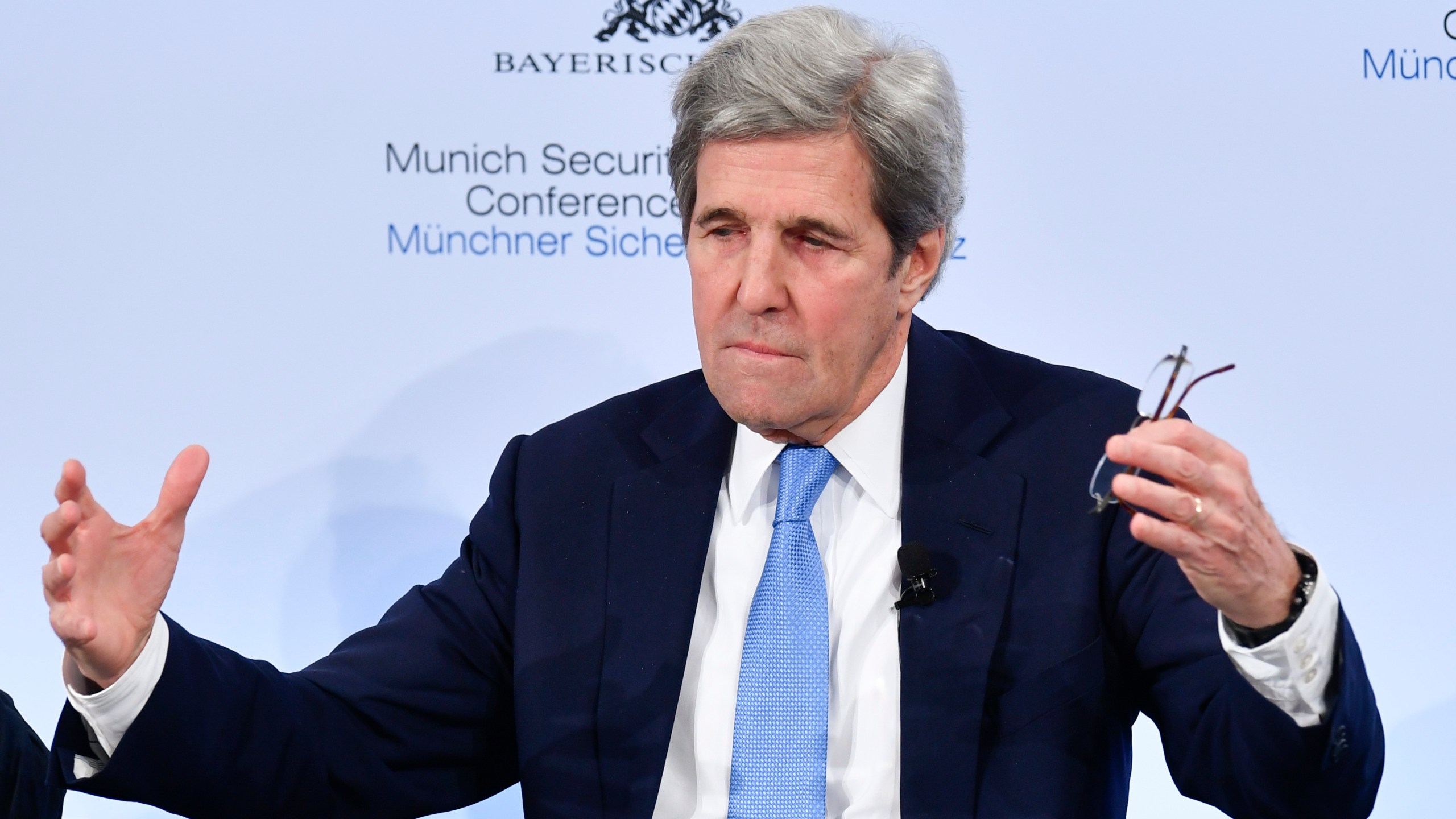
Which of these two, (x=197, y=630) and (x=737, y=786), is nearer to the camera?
(x=737, y=786)

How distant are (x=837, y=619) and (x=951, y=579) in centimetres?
17

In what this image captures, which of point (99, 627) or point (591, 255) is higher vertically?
point (591, 255)

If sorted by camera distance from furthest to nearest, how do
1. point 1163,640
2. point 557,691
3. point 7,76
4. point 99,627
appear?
point 7,76, point 557,691, point 1163,640, point 99,627

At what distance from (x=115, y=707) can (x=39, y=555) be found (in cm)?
122

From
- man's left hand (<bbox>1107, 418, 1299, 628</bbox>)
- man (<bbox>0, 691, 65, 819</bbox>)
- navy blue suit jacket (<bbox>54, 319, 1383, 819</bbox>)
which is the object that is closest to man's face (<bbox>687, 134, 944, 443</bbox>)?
navy blue suit jacket (<bbox>54, 319, 1383, 819</bbox>)

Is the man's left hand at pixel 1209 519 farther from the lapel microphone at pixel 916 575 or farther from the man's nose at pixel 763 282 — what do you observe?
the man's nose at pixel 763 282

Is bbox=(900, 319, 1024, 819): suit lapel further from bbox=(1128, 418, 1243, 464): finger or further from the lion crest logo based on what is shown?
the lion crest logo

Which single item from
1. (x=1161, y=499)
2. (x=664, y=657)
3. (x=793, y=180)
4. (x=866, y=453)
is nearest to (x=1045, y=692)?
(x=866, y=453)

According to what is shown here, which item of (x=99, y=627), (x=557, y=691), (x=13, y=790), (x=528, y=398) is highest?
(x=528, y=398)

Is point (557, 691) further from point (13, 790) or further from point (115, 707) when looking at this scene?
→ point (13, 790)

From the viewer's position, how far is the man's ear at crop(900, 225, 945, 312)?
2.21m

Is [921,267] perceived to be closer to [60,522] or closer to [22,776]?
[60,522]

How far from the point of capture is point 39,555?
9.25 feet

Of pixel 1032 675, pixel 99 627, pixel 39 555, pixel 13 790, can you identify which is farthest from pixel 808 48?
pixel 39 555
